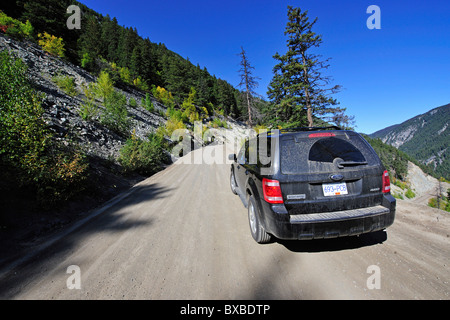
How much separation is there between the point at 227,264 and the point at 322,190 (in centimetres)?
173

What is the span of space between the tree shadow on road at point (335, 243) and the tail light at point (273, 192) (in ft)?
3.37

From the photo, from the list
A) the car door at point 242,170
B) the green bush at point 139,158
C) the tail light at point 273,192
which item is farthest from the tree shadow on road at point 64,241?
the green bush at point 139,158

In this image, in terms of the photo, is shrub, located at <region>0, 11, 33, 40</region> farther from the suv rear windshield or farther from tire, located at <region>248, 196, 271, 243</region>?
the suv rear windshield

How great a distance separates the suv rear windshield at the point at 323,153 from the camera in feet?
7.92

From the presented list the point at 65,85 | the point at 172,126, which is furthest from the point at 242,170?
the point at 65,85

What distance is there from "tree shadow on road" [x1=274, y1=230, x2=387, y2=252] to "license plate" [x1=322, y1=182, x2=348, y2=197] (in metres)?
1.00

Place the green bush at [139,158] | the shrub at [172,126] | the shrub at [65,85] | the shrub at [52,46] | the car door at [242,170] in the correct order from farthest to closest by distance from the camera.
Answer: the shrub at [52,46] < the shrub at [172,126] < the shrub at [65,85] < the green bush at [139,158] < the car door at [242,170]

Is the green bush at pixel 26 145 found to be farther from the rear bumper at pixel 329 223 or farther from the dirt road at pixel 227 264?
the rear bumper at pixel 329 223

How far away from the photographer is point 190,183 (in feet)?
23.1

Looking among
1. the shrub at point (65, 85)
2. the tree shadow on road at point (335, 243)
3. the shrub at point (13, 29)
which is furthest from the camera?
the shrub at point (13, 29)

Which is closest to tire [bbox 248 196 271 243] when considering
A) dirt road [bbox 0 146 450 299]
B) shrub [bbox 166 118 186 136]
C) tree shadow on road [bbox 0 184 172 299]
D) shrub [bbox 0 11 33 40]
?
dirt road [bbox 0 146 450 299]

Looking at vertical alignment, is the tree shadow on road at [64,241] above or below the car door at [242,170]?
below
